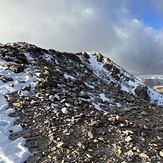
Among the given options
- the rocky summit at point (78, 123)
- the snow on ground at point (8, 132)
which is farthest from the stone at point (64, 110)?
the snow on ground at point (8, 132)

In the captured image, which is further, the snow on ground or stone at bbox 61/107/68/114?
stone at bbox 61/107/68/114

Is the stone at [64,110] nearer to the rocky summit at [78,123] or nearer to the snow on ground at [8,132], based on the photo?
the rocky summit at [78,123]

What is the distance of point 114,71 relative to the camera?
46.9 meters

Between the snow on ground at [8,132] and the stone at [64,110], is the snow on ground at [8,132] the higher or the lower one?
the lower one

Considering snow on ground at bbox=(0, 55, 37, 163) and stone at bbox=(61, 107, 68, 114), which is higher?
stone at bbox=(61, 107, 68, 114)

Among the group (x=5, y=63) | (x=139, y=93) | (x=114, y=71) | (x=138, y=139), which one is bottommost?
(x=138, y=139)

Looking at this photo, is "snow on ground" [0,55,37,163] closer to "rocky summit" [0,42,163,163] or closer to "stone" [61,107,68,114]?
"rocky summit" [0,42,163,163]

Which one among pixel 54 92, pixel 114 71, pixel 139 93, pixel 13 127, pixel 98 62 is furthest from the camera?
pixel 98 62

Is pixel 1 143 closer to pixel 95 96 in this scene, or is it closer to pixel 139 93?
pixel 95 96

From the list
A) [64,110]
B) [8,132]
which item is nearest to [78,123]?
[64,110]

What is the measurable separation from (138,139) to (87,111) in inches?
124

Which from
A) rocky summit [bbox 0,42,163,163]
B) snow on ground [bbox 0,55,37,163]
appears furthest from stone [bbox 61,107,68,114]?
snow on ground [bbox 0,55,37,163]

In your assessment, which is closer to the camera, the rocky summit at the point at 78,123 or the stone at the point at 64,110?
the rocky summit at the point at 78,123

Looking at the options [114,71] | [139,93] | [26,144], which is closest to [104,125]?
[26,144]
